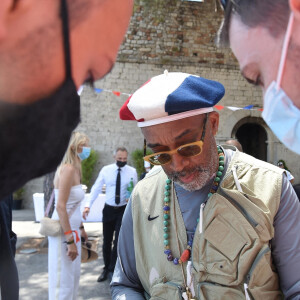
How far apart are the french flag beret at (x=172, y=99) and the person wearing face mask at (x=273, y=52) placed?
0.74 meters

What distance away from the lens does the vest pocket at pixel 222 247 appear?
53.6 inches

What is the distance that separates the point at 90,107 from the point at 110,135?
1.14 metres

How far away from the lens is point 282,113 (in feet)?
2.14

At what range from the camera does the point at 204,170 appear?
1.59 meters

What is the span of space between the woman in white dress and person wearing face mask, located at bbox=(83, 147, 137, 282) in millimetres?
1316

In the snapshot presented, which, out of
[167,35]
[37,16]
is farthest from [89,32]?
[167,35]

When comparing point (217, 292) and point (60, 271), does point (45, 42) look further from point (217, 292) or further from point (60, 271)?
point (60, 271)

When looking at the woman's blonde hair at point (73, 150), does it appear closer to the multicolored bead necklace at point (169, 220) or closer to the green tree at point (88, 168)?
the multicolored bead necklace at point (169, 220)

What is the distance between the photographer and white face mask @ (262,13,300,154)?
623mm

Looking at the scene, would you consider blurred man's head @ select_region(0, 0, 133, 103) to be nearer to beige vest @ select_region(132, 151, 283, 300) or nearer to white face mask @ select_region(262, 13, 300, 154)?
white face mask @ select_region(262, 13, 300, 154)

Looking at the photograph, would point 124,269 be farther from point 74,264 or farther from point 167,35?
point 167,35

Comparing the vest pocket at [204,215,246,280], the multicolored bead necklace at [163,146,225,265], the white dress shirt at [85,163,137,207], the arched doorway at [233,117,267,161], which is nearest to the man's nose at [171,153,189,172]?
the multicolored bead necklace at [163,146,225,265]

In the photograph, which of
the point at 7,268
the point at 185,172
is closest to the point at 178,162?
the point at 185,172

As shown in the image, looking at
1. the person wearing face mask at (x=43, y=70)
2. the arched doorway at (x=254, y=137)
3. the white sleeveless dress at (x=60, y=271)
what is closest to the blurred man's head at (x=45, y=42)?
the person wearing face mask at (x=43, y=70)
